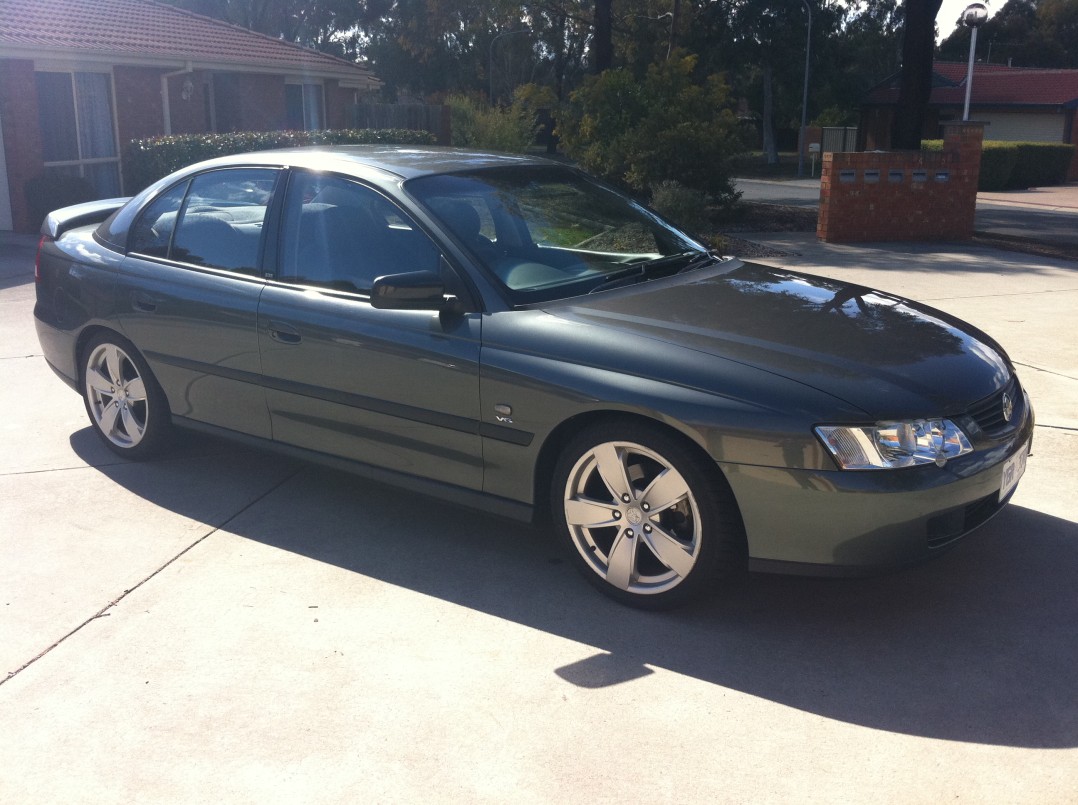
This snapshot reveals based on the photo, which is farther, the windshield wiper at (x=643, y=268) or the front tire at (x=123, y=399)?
the front tire at (x=123, y=399)

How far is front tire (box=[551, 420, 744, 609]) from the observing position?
3807 mm

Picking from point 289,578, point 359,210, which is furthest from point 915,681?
point 359,210

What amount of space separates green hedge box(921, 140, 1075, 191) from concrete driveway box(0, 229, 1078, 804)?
90.0 feet

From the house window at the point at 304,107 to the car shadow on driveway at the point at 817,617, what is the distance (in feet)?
70.7

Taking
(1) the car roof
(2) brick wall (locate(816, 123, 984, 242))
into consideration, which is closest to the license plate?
(1) the car roof

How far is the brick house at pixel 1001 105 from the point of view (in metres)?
38.5

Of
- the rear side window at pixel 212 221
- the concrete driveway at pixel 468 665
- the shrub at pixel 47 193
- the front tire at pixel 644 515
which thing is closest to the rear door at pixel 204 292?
the rear side window at pixel 212 221

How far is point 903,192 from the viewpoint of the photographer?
15.4 meters

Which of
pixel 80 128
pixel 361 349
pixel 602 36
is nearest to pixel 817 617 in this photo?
pixel 361 349

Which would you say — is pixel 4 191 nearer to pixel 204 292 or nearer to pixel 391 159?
pixel 204 292

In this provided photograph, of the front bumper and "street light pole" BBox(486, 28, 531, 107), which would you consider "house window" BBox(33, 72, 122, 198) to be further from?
"street light pole" BBox(486, 28, 531, 107)

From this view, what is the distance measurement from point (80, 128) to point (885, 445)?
17552 millimetres

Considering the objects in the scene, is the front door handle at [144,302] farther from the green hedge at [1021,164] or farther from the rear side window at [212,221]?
the green hedge at [1021,164]

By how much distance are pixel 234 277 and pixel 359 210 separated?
0.74 m
